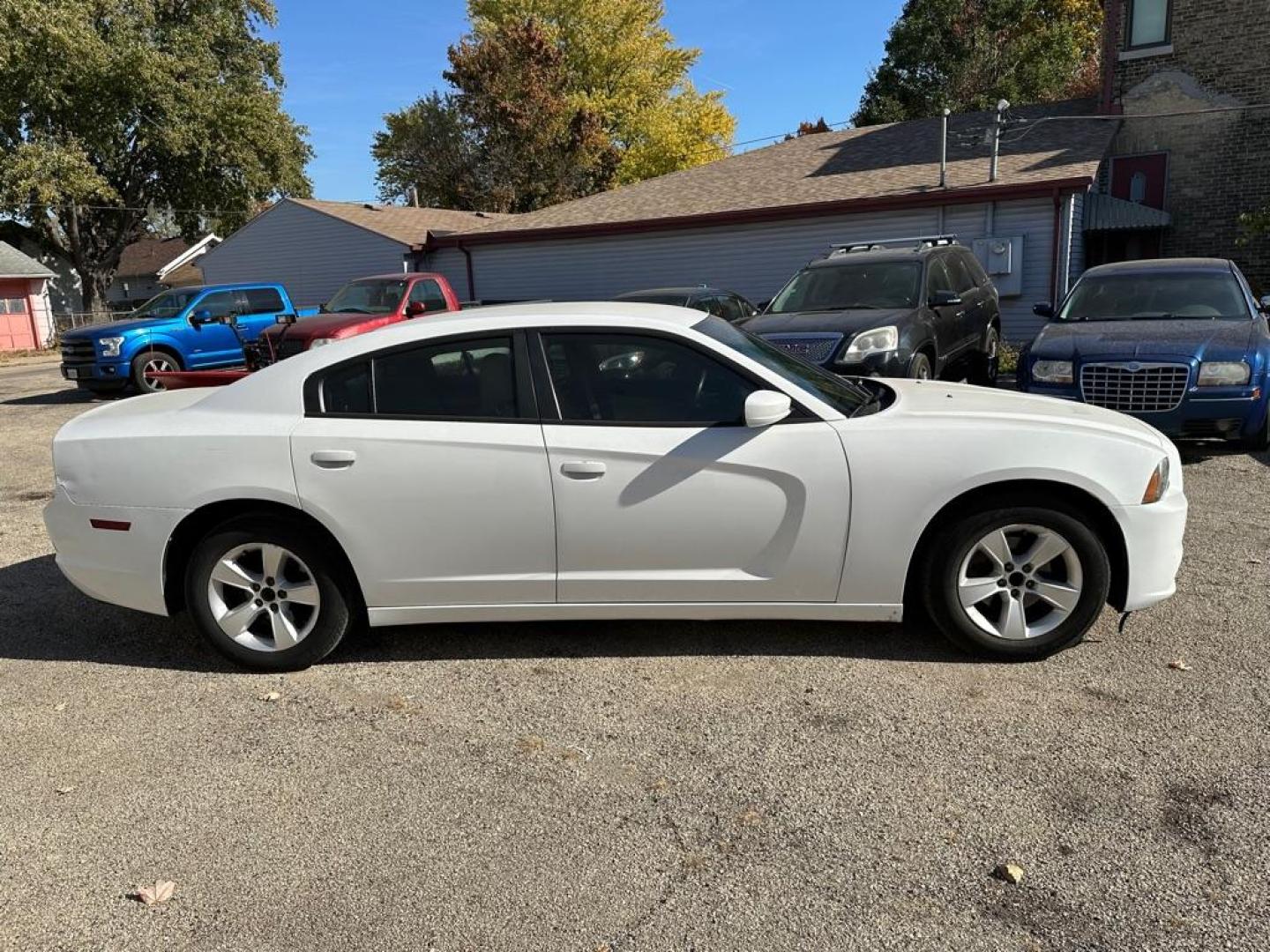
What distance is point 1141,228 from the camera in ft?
58.9

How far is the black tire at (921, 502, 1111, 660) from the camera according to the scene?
3.76m

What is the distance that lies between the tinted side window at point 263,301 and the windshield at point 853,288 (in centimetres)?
1088

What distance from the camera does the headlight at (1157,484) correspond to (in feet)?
12.3

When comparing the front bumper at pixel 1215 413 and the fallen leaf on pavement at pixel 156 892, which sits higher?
the front bumper at pixel 1215 413

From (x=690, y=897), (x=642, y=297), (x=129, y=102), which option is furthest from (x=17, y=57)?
(x=690, y=897)

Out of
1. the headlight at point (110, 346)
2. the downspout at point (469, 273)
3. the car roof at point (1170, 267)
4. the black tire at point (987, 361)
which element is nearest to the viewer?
the car roof at point (1170, 267)

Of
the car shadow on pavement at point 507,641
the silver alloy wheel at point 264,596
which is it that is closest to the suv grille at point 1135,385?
the car shadow on pavement at point 507,641

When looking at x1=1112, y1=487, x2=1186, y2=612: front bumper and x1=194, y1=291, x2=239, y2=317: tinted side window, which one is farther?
x1=194, y1=291, x2=239, y2=317: tinted side window

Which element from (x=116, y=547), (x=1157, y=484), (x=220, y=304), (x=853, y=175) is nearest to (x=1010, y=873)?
(x=1157, y=484)

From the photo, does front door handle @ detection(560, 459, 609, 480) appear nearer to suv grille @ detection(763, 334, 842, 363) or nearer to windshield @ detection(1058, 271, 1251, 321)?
suv grille @ detection(763, 334, 842, 363)

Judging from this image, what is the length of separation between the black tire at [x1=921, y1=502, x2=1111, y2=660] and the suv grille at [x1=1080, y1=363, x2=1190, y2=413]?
3.67 metres

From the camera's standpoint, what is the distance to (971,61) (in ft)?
113

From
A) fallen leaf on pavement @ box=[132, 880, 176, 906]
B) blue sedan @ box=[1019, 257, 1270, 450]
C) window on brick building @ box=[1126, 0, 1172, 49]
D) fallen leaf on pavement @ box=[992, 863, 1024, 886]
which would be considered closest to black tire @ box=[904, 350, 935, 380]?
blue sedan @ box=[1019, 257, 1270, 450]

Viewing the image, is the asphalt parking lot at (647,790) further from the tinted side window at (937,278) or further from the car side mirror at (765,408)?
the tinted side window at (937,278)
